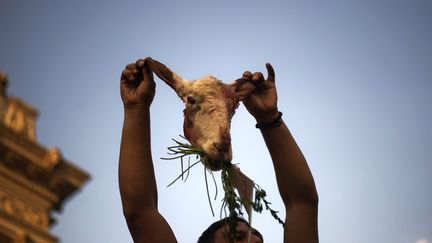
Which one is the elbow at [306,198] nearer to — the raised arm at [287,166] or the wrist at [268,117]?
the raised arm at [287,166]

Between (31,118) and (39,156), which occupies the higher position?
(31,118)

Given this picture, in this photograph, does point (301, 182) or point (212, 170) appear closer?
→ point (212, 170)

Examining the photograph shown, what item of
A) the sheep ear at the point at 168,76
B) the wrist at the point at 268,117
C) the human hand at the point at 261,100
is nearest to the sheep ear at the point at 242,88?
the human hand at the point at 261,100

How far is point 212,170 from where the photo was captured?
140 inches

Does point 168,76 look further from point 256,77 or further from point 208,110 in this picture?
point 256,77

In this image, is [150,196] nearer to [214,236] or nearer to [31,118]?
[214,236]

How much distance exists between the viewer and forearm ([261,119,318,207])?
3834 mm

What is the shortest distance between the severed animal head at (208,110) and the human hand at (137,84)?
5 cm

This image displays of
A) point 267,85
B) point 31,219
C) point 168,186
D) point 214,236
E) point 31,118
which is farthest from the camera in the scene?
point 31,118

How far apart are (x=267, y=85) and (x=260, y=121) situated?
0.19 metres

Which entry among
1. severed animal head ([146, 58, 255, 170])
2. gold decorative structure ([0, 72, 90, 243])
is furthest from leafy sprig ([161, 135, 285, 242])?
gold decorative structure ([0, 72, 90, 243])

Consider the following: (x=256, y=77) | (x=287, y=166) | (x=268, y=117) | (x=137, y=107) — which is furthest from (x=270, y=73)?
(x=137, y=107)

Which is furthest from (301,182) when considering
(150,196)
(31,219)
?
(31,219)

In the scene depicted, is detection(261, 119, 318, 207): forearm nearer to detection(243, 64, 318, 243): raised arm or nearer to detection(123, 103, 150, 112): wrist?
detection(243, 64, 318, 243): raised arm
